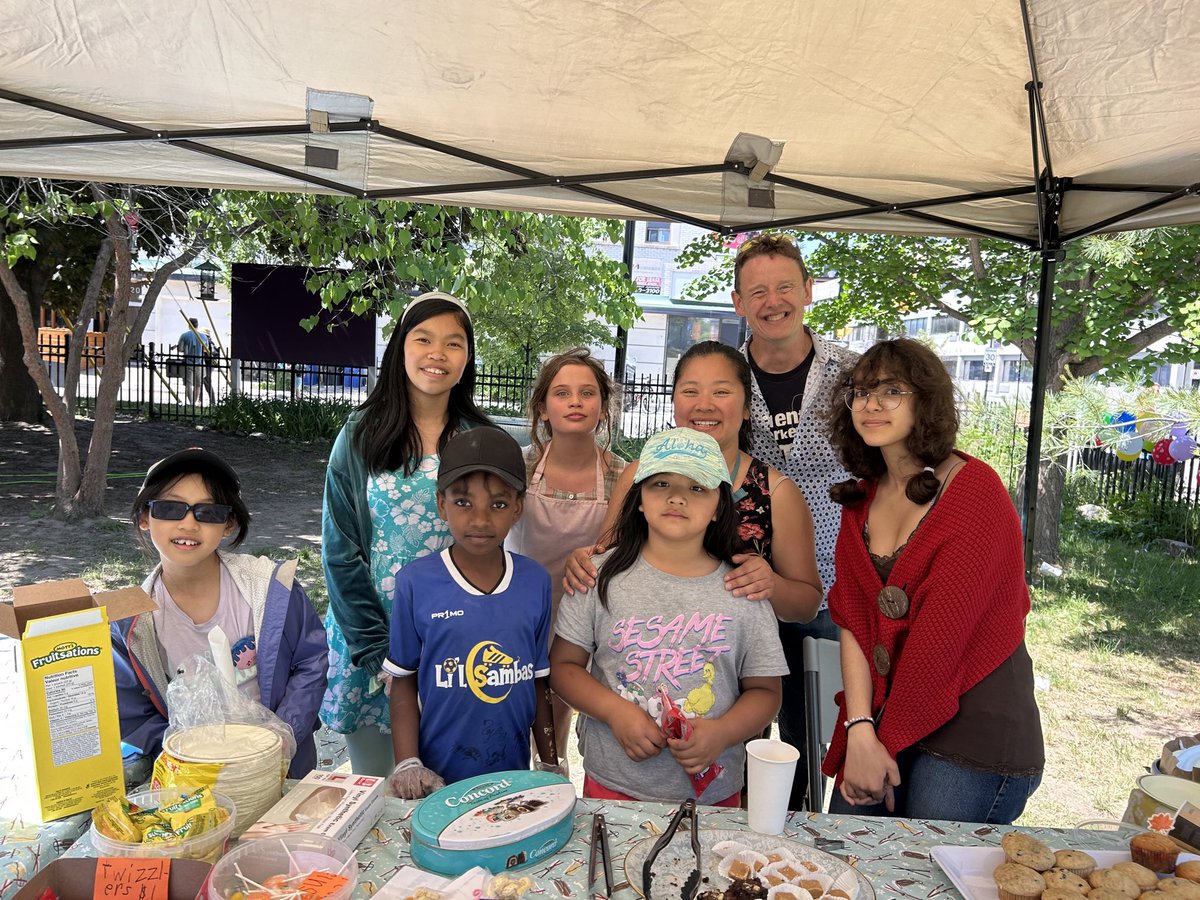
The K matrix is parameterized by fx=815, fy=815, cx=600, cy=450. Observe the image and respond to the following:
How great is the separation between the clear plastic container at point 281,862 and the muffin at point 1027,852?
109cm

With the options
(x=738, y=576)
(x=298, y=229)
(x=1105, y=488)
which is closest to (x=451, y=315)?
(x=738, y=576)

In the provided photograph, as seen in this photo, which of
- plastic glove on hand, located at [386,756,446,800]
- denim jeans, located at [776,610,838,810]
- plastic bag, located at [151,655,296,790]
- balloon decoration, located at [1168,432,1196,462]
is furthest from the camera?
balloon decoration, located at [1168,432,1196,462]

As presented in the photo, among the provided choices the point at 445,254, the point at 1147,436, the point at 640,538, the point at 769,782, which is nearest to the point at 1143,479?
the point at 1147,436

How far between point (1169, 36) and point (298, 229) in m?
6.63

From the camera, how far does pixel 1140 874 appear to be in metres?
1.34

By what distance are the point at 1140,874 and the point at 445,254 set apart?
6.24 m

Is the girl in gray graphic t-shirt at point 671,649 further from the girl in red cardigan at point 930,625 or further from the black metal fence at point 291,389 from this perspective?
the black metal fence at point 291,389

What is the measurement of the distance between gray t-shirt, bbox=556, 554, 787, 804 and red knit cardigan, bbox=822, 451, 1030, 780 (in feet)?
0.95

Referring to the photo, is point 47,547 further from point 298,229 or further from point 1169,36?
point 1169,36

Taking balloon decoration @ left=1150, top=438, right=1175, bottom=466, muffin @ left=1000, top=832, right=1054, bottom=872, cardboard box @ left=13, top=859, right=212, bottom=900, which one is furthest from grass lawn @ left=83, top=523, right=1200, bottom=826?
cardboard box @ left=13, top=859, right=212, bottom=900

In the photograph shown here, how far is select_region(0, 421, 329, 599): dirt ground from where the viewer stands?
733 cm

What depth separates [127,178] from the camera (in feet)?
11.2

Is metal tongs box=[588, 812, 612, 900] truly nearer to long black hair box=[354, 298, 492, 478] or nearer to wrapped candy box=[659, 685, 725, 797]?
wrapped candy box=[659, 685, 725, 797]

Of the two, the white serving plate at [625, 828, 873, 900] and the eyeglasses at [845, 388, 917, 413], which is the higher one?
the eyeglasses at [845, 388, 917, 413]
